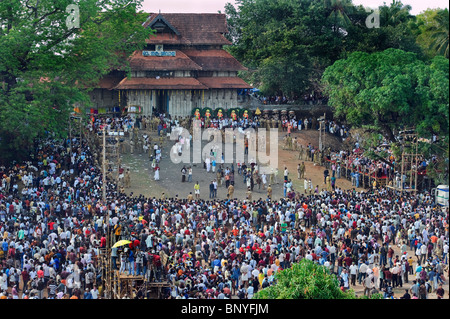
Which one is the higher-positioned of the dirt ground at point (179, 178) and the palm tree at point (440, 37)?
the palm tree at point (440, 37)

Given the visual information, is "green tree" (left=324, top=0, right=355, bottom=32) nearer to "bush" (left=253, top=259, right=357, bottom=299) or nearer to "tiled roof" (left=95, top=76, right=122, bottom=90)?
"tiled roof" (left=95, top=76, right=122, bottom=90)

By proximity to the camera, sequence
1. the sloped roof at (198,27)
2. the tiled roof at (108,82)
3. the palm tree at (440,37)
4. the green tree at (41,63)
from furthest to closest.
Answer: the sloped roof at (198,27) < the tiled roof at (108,82) < the palm tree at (440,37) < the green tree at (41,63)

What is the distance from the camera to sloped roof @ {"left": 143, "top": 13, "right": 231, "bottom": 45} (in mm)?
55194

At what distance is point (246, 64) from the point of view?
57.1 m

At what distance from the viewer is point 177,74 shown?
53.3 meters

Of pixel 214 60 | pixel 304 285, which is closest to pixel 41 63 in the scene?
pixel 214 60

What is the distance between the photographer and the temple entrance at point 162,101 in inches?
2096

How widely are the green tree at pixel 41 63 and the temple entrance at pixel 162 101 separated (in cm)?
882

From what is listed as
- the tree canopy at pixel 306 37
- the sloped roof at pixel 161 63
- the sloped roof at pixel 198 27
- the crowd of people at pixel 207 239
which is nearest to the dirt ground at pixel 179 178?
the crowd of people at pixel 207 239

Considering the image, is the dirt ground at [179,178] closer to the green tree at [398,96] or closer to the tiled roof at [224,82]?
the green tree at [398,96]

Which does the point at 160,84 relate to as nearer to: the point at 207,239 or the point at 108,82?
the point at 108,82

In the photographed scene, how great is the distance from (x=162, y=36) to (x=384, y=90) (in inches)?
754

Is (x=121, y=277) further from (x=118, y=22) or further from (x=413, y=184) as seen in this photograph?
(x=118, y=22)

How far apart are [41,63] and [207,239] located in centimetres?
1653
